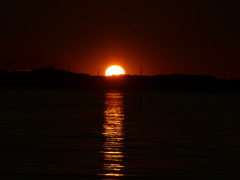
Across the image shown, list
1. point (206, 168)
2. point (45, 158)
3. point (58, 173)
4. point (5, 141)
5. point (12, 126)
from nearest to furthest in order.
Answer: point (58, 173) → point (206, 168) → point (45, 158) → point (5, 141) → point (12, 126)

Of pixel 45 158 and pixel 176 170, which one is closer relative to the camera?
pixel 176 170

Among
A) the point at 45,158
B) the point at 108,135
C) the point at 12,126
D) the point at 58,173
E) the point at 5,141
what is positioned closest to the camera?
the point at 58,173

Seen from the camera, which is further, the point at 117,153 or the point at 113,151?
the point at 113,151

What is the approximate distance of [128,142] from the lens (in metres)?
18.8

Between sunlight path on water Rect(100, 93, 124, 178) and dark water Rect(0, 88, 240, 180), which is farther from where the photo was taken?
sunlight path on water Rect(100, 93, 124, 178)

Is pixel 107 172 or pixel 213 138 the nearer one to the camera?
pixel 107 172

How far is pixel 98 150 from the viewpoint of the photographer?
54.1ft

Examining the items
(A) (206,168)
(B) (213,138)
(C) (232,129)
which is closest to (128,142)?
(B) (213,138)

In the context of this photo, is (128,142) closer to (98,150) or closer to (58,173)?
(98,150)

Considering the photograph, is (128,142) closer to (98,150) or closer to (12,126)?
(98,150)

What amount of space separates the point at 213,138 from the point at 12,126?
942 cm

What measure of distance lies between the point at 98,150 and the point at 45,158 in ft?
7.74

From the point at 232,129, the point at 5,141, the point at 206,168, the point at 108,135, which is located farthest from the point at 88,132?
the point at 206,168

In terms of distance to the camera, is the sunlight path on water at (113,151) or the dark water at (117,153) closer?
the dark water at (117,153)
